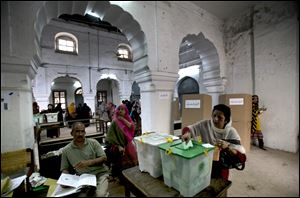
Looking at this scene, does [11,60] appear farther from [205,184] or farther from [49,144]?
[49,144]

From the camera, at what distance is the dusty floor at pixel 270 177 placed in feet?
2.57

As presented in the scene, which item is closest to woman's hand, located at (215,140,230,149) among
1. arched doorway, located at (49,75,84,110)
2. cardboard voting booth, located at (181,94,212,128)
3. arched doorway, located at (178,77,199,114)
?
cardboard voting booth, located at (181,94,212,128)

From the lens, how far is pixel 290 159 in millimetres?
863

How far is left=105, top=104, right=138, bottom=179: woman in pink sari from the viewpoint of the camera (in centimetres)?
224

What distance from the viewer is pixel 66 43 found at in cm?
810

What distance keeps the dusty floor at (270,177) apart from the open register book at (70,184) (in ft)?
3.87

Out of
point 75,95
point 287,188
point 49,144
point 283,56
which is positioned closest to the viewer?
point 287,188

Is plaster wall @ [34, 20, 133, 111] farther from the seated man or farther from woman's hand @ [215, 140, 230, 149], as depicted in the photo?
woman's hand @ [215, 140, 230, 149]

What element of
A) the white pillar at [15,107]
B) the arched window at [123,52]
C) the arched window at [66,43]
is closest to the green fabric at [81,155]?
the white pillar at [15,107]

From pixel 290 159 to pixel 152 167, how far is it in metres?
0.80

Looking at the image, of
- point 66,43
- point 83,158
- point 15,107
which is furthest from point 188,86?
point 66,43

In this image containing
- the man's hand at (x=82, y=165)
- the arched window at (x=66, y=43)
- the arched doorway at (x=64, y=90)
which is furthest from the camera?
the arched doorway at (x=64, y=90)

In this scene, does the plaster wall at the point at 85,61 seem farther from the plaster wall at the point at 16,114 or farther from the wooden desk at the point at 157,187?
the wooden desk at the point at 157,187

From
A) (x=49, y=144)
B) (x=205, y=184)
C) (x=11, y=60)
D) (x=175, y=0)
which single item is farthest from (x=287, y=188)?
(x=49, y=144)
